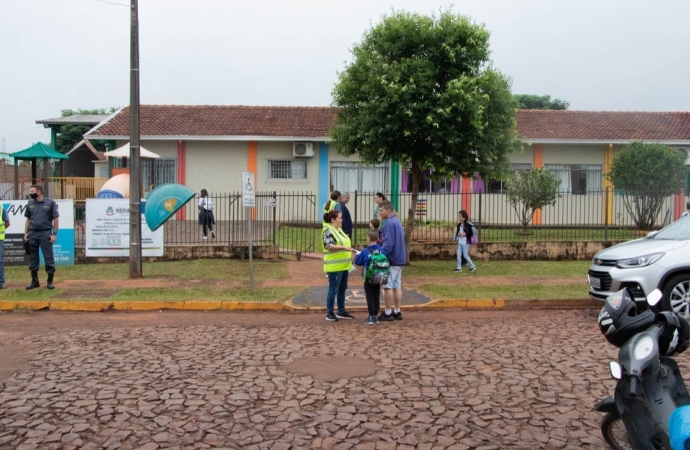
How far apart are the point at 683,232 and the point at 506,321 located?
9.58 ft

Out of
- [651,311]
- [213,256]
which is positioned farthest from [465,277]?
[651,311]

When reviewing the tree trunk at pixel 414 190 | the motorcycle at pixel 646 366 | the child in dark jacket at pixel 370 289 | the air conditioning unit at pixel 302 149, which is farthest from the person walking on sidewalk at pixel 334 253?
the air conditioning unit at pixel 302 149

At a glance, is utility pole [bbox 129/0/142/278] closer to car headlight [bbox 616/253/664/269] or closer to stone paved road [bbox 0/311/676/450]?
stone paved road [bbox 0/311/676/450]

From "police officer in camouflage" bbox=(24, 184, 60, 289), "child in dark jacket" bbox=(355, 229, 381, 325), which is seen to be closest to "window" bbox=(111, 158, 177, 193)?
"police officer in camouflage" bbox=(24, 184, 60, 289)

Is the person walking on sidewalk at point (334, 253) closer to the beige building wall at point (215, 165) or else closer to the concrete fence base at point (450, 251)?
the concrete fence base at point (450, 251)

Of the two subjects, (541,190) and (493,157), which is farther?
(541,190)

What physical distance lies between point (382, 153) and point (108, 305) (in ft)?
21.0

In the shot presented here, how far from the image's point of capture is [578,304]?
10.4 meters

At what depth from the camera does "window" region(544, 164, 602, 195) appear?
23.3 metres

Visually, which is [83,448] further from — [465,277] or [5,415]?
[465,277]

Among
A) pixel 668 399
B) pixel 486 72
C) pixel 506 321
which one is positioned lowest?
pixel 506 321

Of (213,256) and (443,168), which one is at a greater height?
(443,168)

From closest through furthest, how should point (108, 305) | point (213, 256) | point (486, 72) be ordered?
point (108, 305) → point (486, 72) → point (213, 256)

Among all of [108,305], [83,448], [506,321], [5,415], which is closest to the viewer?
[83,448]
